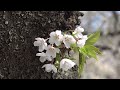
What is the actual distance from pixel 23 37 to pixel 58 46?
0.23 metres

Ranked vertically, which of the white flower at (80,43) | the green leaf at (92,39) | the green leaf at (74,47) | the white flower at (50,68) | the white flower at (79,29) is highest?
the white flower at (79,29)

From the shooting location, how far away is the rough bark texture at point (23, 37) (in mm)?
2107

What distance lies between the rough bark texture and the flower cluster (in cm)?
10

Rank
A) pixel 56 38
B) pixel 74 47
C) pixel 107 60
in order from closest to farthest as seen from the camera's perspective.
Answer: pixel 56 38, pixel 74 47, pixel 107 60

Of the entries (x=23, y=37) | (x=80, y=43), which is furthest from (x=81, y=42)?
(x=23, y=37)

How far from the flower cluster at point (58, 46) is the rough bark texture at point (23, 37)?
3.9 inches

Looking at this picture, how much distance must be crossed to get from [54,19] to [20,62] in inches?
12.9

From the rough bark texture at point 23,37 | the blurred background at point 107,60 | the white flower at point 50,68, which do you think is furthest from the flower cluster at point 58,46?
the blurred background at point 107,60

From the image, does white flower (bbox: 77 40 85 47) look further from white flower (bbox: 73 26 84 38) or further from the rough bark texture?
the rough bark texture

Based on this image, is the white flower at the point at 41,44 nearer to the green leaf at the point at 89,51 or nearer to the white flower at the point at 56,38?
the white flower at the point at 56,38

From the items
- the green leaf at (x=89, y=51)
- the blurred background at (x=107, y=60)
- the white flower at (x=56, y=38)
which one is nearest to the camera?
the white flower at (x=56, y=38)

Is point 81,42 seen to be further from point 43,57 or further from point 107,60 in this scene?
point 107,60

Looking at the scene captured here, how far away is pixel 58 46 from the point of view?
2031 millimetres
